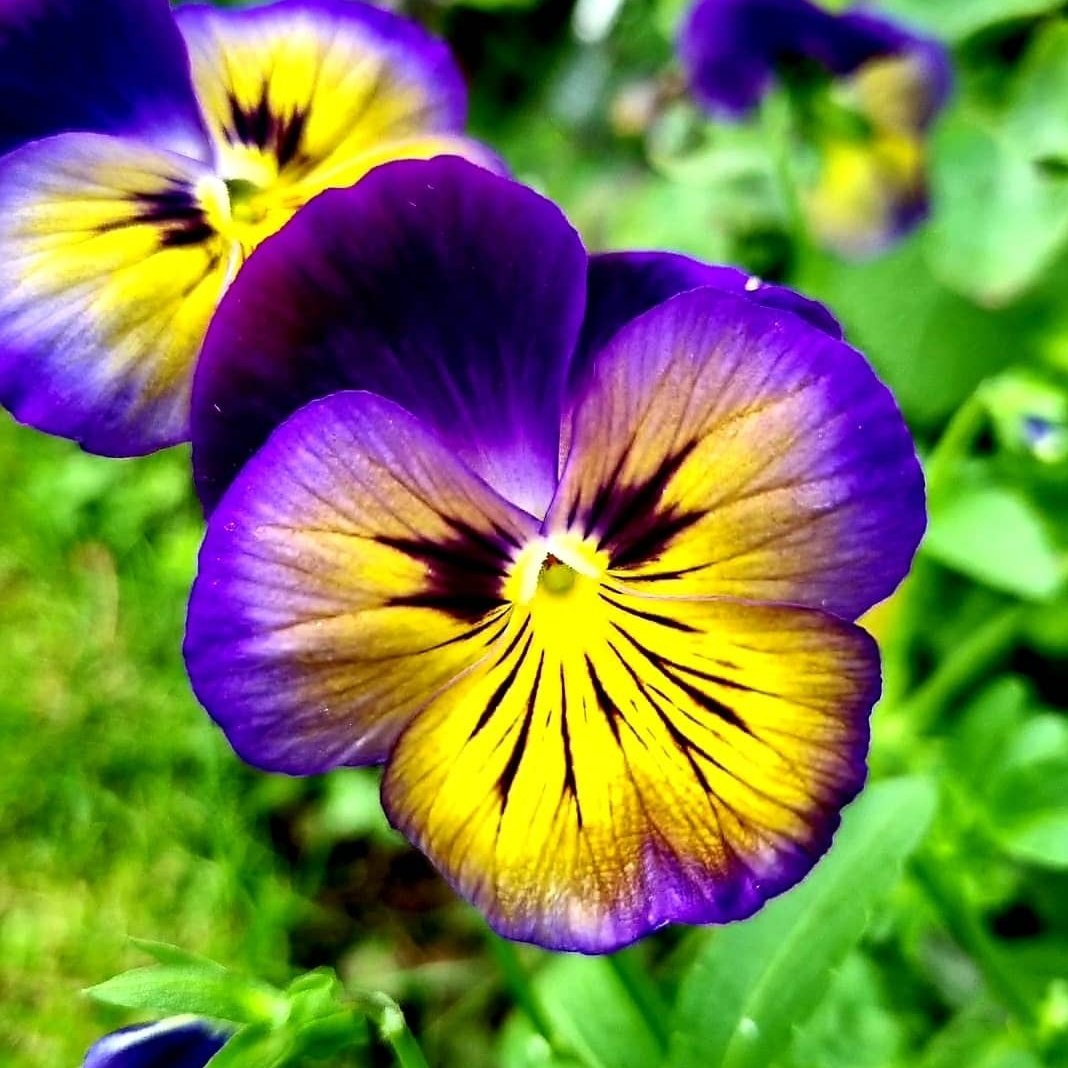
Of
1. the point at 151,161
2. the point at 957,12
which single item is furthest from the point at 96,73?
the point at 957,12

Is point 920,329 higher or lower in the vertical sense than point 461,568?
lower

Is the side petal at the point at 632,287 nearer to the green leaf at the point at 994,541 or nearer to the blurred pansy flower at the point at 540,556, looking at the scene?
the blurred pansy flower at the point at 540,556

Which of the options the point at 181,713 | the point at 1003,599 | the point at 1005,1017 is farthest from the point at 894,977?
the point at 181,713

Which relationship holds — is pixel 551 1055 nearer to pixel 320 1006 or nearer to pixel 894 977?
pixel 320 1006

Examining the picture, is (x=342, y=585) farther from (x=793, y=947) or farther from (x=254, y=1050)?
(x=793, y=947)

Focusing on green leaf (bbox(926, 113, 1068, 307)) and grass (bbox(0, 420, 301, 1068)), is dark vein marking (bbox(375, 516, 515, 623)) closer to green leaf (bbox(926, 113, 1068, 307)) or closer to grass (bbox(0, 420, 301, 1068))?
grass (bbox(0, 420, 301, 1068))

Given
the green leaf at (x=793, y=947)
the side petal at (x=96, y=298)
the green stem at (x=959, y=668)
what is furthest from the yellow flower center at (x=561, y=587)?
the green stem at (x=959, y=668)

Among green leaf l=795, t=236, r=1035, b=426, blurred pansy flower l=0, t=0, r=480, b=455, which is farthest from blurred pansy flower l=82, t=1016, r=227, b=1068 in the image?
green leaf l=795, t=236, r=1035, b=426
